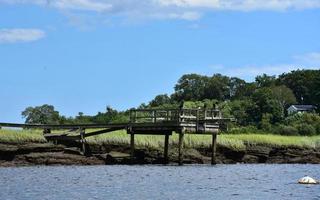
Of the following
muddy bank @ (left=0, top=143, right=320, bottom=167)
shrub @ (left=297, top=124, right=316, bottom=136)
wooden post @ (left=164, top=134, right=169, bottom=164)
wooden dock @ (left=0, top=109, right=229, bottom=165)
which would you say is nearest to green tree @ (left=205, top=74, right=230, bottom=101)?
shrub @ (left=297, top=124, right=316, bottom=136)

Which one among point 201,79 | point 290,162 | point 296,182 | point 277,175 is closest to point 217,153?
point 290,162

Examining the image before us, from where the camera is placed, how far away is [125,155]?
62406 mm

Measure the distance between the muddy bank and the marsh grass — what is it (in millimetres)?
432

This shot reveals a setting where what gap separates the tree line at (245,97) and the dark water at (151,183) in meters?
61.9

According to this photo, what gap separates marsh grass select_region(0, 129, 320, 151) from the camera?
197ft

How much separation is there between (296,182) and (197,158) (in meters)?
19.4

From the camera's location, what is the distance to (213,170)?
55969 mm

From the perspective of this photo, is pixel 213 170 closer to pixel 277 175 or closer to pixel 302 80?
pixel 277 175

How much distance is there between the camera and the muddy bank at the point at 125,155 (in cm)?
5881

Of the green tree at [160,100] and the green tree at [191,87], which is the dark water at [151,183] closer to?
the green tree at [160,100]

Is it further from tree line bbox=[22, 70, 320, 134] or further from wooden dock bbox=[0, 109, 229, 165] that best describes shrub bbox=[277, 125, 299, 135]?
wooden dock bbox=[0, 109, 229, 165]

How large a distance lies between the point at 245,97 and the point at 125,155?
107 meters

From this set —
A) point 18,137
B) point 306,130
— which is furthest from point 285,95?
point 18,137

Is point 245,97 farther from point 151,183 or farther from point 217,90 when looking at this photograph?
point 151,183
